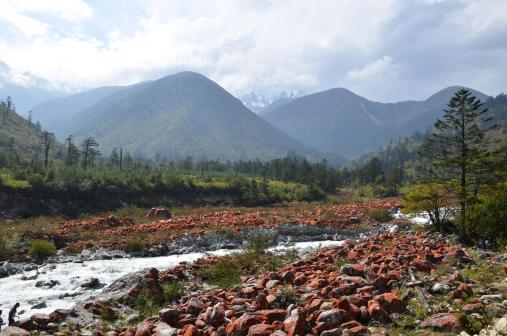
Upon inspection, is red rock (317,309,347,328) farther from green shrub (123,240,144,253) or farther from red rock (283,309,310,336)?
green shrub (123,240,144,253)

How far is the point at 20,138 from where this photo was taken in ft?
472

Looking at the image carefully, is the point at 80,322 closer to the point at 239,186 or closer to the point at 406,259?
the point at 406,259

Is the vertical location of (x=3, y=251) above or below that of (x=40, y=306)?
above

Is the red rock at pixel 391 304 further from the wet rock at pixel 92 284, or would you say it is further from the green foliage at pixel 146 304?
the wet rock at pixel 92 284

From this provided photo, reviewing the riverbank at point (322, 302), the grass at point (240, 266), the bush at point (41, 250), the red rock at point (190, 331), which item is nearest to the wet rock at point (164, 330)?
the riverbank at point (322, 302)

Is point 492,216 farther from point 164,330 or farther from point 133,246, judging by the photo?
point 133,246

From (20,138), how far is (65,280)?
143939 millimetres

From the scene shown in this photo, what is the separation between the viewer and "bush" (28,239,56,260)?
87.5ft

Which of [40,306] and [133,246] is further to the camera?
[133,246]

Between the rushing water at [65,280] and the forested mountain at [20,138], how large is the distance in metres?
104

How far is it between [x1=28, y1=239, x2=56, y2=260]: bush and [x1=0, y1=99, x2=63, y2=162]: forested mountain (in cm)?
9911

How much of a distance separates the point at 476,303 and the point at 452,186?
18.4 meters

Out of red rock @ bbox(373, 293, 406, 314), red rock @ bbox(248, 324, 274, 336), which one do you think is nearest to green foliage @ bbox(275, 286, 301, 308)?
red rock @ bbox(248, 324, 274, 336)

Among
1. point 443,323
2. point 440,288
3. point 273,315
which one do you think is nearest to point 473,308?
point 443,323
